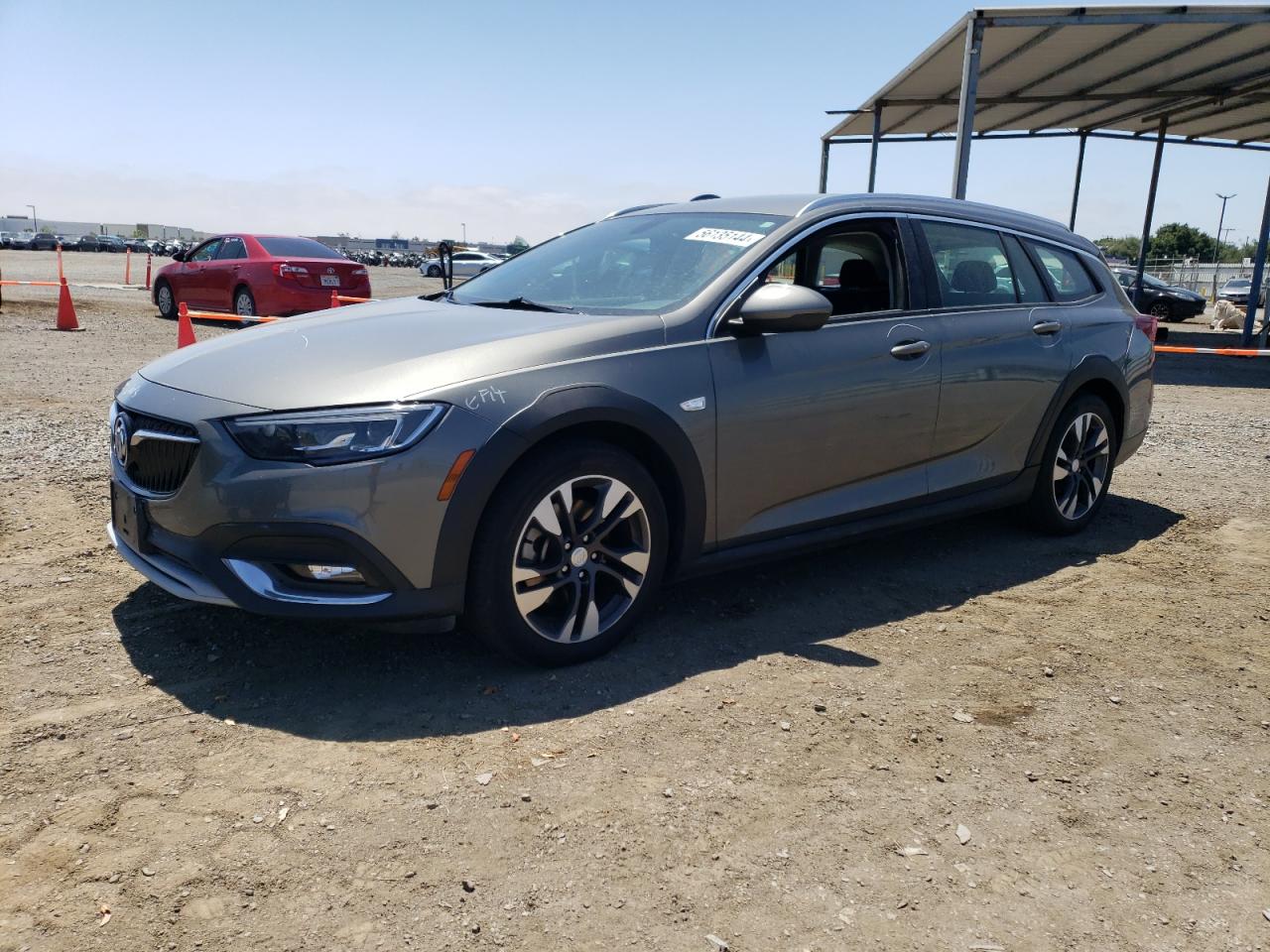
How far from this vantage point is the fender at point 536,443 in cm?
315

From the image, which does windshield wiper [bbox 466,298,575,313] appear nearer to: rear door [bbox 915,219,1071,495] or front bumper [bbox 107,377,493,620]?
front bumper [bbox 107,377,493,620]

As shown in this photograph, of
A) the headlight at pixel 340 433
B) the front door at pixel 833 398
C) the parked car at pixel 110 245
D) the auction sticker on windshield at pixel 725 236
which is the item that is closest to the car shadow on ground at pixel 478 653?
the front door at pixel 833 398

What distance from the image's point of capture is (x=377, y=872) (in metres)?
2.40

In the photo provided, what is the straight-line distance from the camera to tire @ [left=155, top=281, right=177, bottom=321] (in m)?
16.8

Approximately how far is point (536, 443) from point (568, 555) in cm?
41

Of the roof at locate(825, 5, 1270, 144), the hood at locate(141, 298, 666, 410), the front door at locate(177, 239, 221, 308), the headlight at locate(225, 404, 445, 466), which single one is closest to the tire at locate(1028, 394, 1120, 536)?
the hood at locate(141, 298, 666, 410)

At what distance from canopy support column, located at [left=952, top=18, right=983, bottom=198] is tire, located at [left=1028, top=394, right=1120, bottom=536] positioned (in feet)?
25.8

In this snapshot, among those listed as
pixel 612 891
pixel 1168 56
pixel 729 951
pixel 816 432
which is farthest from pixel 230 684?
pixel 1168 56

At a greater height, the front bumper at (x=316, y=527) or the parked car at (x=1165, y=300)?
the parked car at (x=1165, y=300)

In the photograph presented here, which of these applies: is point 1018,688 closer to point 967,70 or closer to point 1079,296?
point 1079,296

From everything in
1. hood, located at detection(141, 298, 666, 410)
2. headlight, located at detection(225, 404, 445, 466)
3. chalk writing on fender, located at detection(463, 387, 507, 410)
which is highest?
hood, located at detection(141, 298, 666, 410)

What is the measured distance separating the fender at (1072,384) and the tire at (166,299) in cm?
1523

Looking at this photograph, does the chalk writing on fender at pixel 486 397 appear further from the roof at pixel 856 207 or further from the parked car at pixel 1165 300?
the parked car at pixel 1165 300

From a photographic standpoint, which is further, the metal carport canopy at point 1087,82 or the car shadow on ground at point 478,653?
the metal carport canopy at point 1087,82
